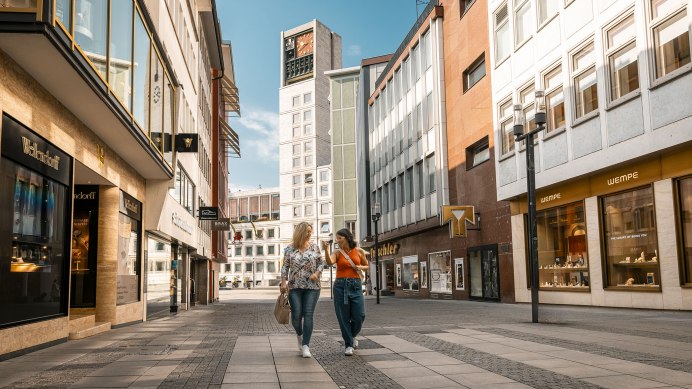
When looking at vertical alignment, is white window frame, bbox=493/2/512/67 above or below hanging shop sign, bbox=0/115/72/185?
above

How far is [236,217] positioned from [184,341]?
402 ft

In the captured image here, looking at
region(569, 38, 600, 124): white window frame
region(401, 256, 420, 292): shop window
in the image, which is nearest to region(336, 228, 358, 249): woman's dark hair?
region(569, 38, 600, 124): white window frame

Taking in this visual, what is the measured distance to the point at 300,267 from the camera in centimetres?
905

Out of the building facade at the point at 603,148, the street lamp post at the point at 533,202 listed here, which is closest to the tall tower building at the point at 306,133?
the building facade at the point at 603,148

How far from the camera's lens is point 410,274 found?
138 ft

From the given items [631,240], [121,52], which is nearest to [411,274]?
[631,240]

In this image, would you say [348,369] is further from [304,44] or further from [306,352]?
[304,44]

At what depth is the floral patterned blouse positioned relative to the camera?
903cm

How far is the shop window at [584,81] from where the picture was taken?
19.9 metres

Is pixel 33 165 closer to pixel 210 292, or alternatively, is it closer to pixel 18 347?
pixel 18 347

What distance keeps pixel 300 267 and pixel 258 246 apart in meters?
116

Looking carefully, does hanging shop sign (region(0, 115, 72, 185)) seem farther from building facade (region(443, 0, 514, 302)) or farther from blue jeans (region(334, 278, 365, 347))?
building facade (region(443, 0, 514, 302))

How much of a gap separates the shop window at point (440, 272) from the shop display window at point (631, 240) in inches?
556

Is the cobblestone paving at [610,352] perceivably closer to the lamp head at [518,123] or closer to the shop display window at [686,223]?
the lamp head at [518,123]
